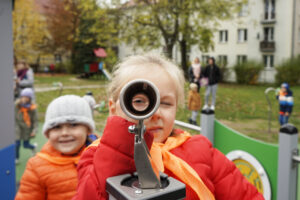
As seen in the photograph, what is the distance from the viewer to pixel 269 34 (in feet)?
87.5

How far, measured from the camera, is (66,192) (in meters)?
1.79

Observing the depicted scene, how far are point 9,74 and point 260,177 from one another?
6.22 ft

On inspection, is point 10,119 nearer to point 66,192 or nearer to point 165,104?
point 66,192

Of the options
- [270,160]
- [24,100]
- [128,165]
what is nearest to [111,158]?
[128,165]

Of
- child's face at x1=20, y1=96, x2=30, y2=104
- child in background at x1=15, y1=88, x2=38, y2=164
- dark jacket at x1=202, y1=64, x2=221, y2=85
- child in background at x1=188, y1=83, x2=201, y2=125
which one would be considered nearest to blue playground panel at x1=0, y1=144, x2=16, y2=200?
child in background at x1=15, y1=88, x2=38, y2=164

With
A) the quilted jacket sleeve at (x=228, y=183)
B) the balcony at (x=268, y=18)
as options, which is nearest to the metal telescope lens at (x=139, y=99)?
the quilted jacket sleeve at (x=228, y=183)

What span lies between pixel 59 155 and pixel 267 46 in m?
26.4

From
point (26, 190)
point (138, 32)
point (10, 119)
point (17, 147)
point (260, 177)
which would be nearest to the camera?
point (26, 190)

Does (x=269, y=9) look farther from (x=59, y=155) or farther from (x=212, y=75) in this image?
(x=59, y=155)

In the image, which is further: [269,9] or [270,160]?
[269,9]

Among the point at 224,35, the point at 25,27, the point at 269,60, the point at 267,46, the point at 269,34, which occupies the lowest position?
the point at 269,60

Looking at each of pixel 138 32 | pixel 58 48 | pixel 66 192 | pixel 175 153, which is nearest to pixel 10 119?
pixel 66 192

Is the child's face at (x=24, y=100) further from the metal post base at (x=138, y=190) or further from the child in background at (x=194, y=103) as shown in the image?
the metal post base at (x=138, y=190)

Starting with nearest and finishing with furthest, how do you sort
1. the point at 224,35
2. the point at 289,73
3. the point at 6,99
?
the point at 6,99 → the point at 289,73 → the point at 224,35
